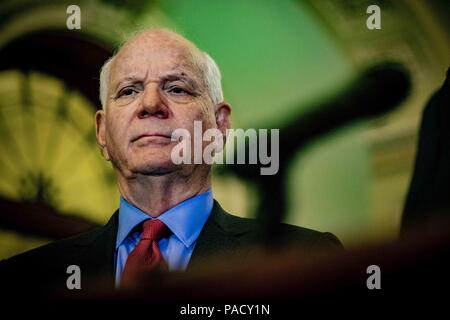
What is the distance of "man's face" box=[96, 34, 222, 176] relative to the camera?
225 centimetres

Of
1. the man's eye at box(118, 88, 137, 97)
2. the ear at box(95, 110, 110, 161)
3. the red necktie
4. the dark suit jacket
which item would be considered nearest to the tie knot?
the red necktie

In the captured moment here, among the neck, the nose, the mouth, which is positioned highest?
the nose

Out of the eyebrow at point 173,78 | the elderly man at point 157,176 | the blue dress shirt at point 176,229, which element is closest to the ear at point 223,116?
the elderly man at point 157,176

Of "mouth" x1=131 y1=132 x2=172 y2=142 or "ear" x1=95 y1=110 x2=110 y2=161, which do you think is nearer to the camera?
"mouth" x1=131 y1=132 x2=172 y2=142

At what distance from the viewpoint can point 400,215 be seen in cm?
228

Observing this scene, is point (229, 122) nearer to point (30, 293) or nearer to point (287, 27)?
point (287, 27)

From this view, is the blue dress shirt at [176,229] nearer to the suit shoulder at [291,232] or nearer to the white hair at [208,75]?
the suit shoulder at [291,232]

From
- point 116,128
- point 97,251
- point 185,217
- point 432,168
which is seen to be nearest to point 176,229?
point 185,217

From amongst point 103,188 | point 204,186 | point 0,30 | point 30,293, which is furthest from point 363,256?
point 0,30

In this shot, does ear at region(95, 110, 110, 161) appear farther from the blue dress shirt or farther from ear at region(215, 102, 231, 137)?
ear at region(215, 102, 231, 137)

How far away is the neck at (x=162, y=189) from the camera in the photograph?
229 centimetres

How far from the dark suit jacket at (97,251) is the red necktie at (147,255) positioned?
0.07 metres

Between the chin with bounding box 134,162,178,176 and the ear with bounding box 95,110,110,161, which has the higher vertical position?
the ear with bounding box 95,110,110,161

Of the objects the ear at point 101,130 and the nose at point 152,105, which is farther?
the ear at point 101,130
